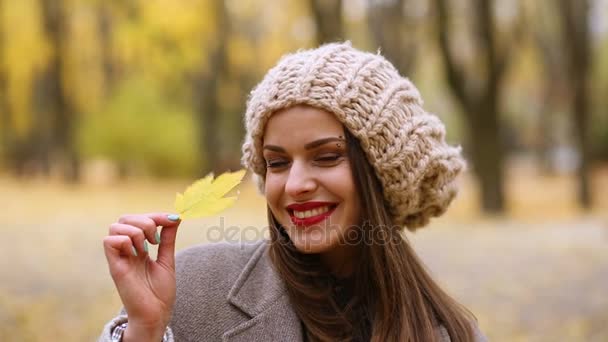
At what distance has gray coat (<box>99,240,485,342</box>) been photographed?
6.63ft

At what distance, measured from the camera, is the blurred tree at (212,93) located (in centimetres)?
1400

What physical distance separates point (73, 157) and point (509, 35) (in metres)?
9.75

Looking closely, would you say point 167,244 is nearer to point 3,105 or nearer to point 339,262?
point 339,262

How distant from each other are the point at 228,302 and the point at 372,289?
49 cm

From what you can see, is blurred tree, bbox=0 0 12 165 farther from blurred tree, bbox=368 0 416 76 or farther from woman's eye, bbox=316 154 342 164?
woman's eye, bbox=316 154 342 164

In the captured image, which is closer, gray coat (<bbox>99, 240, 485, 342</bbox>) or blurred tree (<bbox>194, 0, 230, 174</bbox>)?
gray coat (<bbox>99, 240, 485, 342</bbox>)

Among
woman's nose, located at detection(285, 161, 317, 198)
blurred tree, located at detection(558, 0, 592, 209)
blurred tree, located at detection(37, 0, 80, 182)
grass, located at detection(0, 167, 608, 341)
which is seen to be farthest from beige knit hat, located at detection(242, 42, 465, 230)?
blurred tree, located at detection(37, 0, 80, 182)

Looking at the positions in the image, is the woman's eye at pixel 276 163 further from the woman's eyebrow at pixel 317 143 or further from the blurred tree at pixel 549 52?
the blurred tree at pixel 549 52

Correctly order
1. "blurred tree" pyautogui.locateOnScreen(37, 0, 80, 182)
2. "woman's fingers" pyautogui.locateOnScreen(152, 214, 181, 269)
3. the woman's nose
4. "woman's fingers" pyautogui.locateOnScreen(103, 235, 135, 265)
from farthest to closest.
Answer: "blurred tree" pyautogui.locateOnScreen(37, 0, 80, 182)
the woman's nose
"woman's fingers" pyautogui.locateOnScreen(152, 214, 181, 269)
"woman's fingers" pyautogui.locateOnScreen(103, 235, 135, 265)

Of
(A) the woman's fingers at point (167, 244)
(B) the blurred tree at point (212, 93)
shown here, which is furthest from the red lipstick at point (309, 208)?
(B) the blurred tree at point (212, 93)

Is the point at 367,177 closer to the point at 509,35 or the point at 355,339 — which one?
the point at 355,339

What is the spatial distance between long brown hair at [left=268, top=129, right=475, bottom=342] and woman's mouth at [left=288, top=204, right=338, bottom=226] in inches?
4.7

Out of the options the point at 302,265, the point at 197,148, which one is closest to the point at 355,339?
the point at 302,265

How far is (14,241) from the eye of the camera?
7676mm
